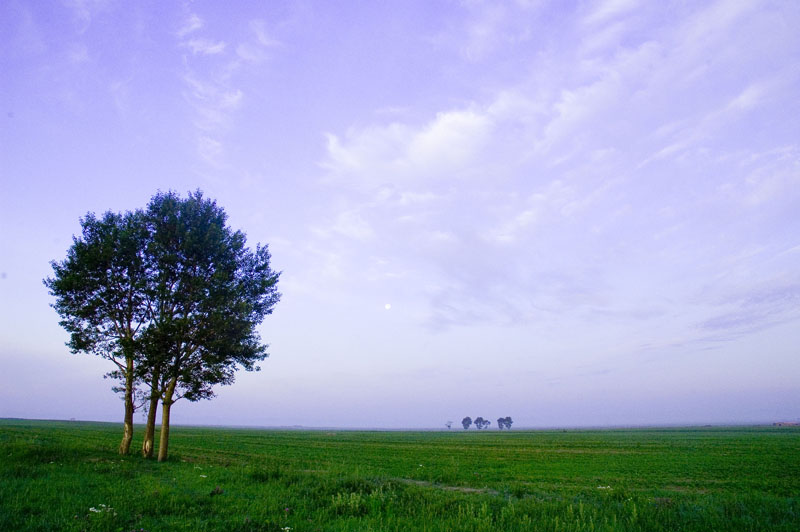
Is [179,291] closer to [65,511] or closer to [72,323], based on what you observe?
[72,323]

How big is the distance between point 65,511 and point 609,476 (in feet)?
93.7

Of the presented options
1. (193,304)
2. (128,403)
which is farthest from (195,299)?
(128,403)

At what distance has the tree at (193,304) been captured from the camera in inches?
941

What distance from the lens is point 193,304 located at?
81.6 feet

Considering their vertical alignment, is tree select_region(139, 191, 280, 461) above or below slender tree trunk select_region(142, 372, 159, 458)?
Result: above

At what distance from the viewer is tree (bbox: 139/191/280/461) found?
23906 millimetres

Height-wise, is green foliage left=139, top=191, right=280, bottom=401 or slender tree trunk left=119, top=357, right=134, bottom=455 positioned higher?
green foliage left=139, top=191, right=280, bottom=401

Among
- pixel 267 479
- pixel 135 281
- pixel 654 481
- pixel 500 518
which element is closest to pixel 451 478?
pixel 267 479

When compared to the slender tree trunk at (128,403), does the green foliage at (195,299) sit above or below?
above

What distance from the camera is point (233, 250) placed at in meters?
26.2

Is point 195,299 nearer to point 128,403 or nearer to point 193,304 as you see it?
point 193,304

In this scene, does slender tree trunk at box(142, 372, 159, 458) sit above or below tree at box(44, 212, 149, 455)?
below

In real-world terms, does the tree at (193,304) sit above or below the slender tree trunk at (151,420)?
above

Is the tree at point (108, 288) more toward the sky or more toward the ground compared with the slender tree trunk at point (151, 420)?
more toward the sky
